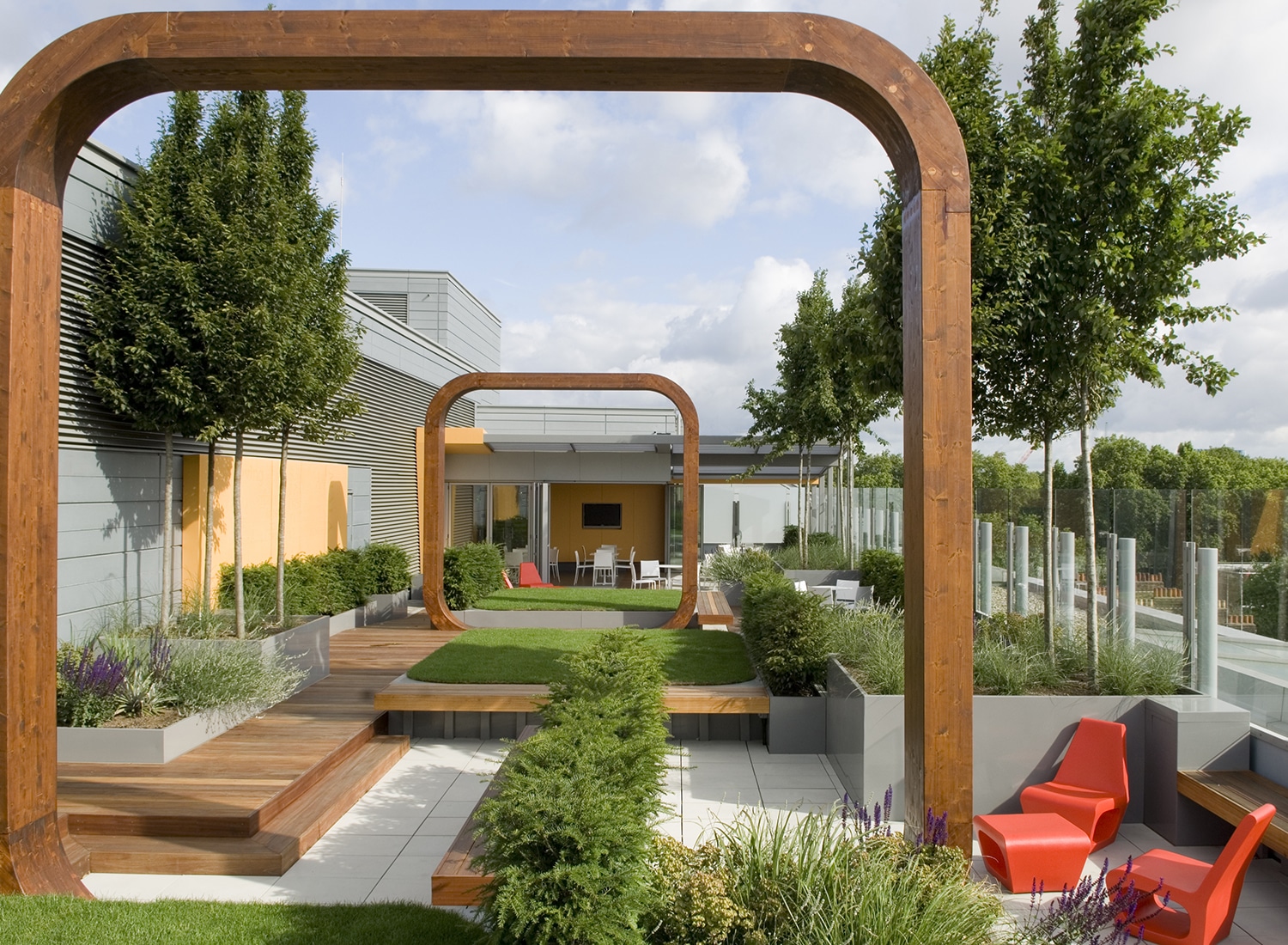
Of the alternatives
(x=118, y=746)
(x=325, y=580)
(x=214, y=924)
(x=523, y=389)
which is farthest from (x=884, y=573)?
(x=214, y=924)

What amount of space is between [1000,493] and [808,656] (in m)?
3.81

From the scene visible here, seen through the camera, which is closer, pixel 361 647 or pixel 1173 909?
pixel 1173 909

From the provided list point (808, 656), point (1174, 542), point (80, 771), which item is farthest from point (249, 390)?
point (1174, 542)

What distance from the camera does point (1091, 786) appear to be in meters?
5.54

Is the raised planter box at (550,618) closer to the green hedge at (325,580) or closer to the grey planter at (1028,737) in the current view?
the green hedge at (325,580)

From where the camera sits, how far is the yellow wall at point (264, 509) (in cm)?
959

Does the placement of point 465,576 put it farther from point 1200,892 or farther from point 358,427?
point 1200,892

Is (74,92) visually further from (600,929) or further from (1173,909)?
(1173,909)

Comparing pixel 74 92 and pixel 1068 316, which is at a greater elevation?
pixel 74 92

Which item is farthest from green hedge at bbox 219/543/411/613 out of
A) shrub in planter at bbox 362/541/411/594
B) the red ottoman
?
the red ottoman

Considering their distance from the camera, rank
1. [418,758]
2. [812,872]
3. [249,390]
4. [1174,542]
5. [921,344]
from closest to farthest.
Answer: [812,872] < [921,344] < [1174,542] < [418,758] < [249,390]

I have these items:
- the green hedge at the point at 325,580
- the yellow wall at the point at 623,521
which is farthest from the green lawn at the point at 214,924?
the yellow wall at the point at 623,521

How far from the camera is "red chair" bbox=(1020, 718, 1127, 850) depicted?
5.30m

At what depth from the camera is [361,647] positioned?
11.0 metres
